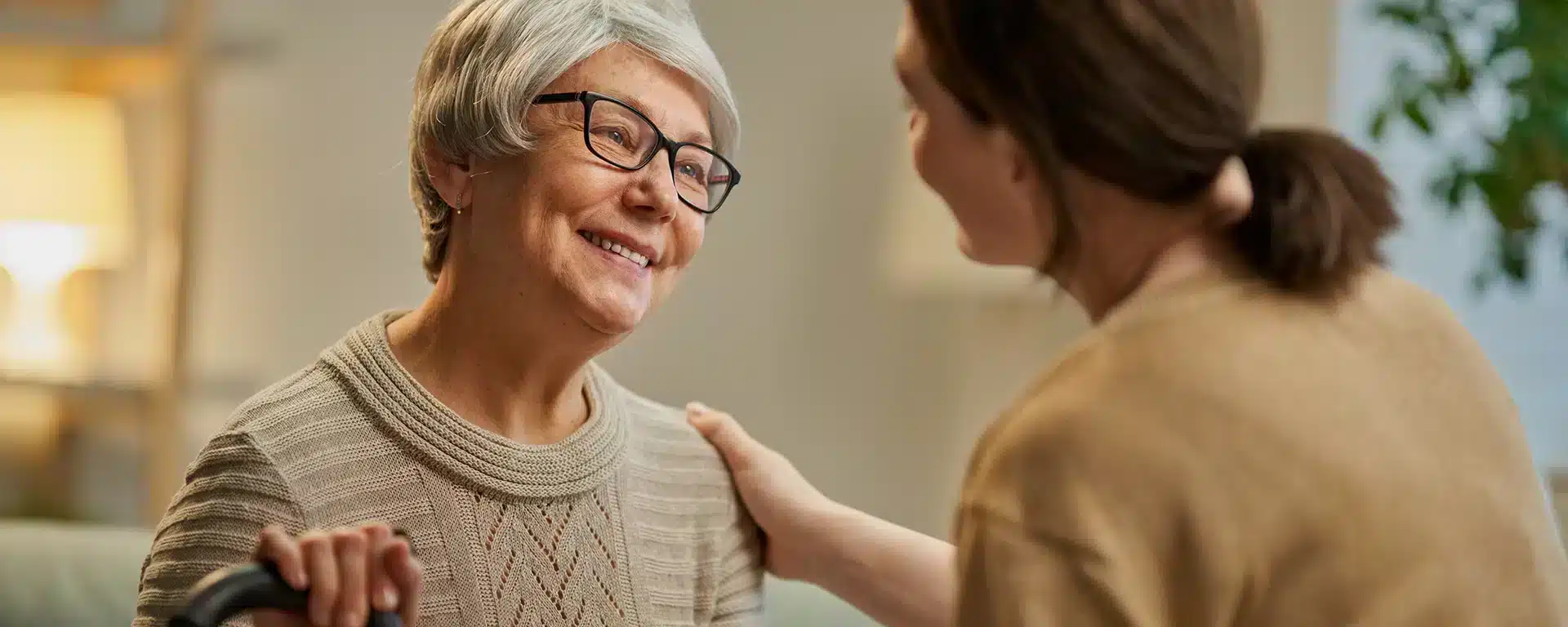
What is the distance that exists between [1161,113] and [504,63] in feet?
2.45

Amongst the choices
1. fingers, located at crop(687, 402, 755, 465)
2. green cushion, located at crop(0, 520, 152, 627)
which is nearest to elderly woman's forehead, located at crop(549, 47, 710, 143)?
fingers, located at crop(687, 402, 755, 465)

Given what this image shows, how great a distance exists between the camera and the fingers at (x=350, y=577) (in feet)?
3.19

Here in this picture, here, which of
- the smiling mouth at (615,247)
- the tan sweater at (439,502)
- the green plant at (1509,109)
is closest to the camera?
the tan sweater at (439,502)

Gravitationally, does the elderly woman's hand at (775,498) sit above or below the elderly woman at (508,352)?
below

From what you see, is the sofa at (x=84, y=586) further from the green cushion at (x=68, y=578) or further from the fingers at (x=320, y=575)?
the fingers at (x=320, y=575)

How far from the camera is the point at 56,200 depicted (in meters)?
2.60

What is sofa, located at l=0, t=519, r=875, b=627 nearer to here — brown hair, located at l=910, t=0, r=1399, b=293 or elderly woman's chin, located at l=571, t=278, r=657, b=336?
elderly woman's chin, located at l=571, t=278, r=657, b=336

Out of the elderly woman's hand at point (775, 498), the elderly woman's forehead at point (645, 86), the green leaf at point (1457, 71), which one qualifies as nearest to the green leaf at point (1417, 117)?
the green leaf at point (1457, 71)

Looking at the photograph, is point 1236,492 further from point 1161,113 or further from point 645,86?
point 645,86

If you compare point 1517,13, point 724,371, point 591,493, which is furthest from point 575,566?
point 1517,13

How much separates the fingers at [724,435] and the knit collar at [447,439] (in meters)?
0.21

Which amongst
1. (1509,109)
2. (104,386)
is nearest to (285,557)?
(104,386)

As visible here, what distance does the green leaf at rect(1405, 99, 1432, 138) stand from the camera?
8.34ft

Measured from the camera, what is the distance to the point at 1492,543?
2.71 feet
